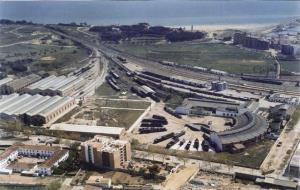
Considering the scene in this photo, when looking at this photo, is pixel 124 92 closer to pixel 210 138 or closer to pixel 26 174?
pixel 210 138

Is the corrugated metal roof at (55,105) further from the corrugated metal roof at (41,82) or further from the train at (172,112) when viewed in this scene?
the train at (172,112)

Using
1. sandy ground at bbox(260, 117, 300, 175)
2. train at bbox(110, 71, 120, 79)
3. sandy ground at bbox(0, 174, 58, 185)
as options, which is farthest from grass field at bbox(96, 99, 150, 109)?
sandy ground at bbox(0, 174, 58, 185)

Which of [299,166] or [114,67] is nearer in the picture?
[299,166]

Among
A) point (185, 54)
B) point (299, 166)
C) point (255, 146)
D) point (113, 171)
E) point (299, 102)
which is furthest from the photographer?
point (185, 54)

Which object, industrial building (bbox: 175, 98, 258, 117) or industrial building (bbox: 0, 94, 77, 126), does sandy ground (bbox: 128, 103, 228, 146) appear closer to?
industrial building (bbox: 175, 98, 258, 117)

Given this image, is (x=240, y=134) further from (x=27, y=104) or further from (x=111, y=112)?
(x=27, y=104)

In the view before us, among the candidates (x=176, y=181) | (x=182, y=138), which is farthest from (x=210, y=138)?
(x=176, y=181)
